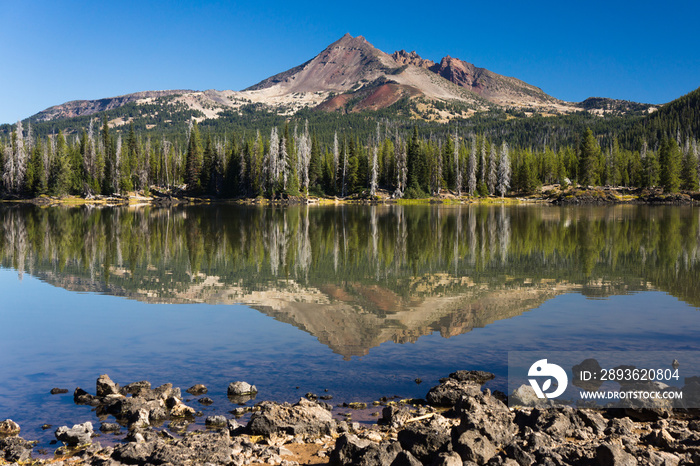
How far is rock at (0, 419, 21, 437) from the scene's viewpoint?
8.59 m

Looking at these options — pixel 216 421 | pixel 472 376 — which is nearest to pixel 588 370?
pixel 472 376

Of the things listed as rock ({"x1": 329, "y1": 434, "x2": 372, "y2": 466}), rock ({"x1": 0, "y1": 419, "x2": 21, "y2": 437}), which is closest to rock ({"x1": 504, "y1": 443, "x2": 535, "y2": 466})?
rock ({"x1": 329, "y1": 434, "x2": 372, "y2": 466})

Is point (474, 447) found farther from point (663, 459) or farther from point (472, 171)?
point (472, 171)

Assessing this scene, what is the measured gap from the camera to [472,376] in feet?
36.4

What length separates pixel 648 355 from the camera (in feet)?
41.0

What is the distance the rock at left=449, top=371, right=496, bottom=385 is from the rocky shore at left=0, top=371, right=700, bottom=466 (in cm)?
68

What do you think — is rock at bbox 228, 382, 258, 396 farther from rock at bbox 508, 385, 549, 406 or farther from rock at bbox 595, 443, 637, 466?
rock at bbox 595, 443, 637, 466

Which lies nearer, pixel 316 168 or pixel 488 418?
pixel 488 418

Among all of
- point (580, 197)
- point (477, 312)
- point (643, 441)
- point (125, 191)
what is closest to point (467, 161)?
point (580, 197)

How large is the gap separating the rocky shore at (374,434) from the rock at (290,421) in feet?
0.05

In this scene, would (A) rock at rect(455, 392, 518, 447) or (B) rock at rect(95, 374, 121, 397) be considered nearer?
(A) rock at rect(455, 392, 518, 447)

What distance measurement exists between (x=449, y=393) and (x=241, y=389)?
399 cm

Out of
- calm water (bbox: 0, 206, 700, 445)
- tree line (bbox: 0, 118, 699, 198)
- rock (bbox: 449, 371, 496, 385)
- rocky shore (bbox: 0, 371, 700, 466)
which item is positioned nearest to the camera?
rocky shore (bbox: 0, 371, 700, 466)

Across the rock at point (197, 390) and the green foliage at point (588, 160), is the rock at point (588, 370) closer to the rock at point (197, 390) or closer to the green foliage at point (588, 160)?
the rock at point (197, 390)
